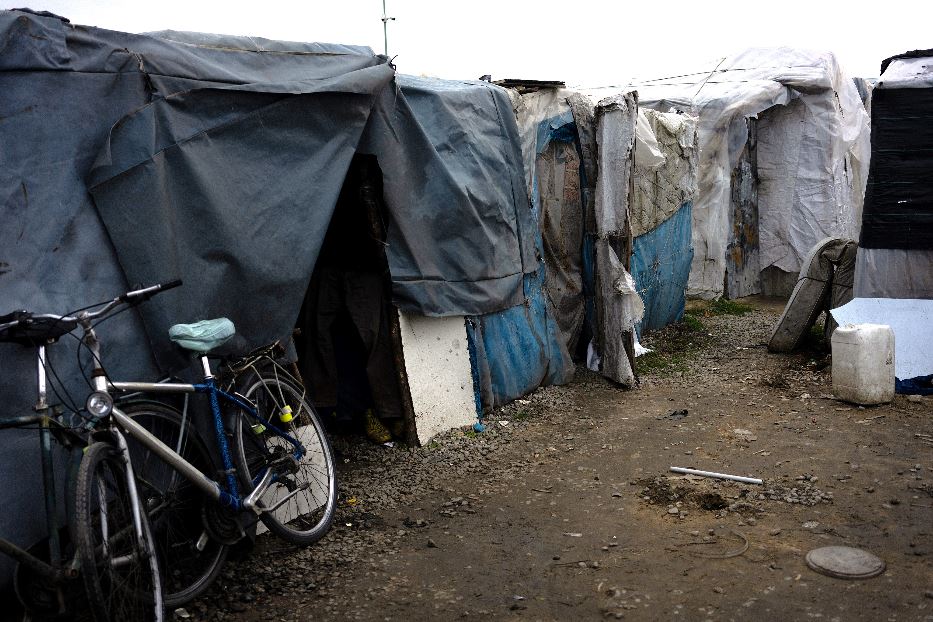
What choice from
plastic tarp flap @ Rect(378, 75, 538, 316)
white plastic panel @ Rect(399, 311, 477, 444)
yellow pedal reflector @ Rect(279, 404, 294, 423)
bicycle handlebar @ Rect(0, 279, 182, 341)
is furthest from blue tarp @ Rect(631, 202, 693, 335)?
bicycle handlebar @ Rect(0, 279, 182, 341)

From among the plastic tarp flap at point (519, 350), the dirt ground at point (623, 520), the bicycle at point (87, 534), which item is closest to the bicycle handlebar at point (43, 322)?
the bicycle at point (87, 534)

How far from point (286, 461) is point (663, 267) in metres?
6.37

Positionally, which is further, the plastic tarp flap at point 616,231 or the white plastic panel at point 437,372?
the plastic tarp flap at point 616,231

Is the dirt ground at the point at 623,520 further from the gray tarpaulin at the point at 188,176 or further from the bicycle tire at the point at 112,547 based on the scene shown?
the gray tarpaulin at the point at 188,176

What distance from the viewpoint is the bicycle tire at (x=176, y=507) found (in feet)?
11.7

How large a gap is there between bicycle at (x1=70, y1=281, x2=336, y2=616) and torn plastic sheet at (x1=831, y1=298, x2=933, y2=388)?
4984 mm

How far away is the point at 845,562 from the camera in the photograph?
3.81 m

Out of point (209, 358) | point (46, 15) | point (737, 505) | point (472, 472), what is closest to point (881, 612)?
point (737, 505)

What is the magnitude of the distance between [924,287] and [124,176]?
6.84 m

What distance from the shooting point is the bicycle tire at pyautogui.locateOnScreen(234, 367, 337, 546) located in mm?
4090

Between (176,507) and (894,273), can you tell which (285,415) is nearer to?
(176,507)

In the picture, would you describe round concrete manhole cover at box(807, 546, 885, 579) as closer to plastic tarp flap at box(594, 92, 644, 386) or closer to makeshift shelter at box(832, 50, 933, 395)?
plastic tarp flap at box(594, 92, 644, 386)

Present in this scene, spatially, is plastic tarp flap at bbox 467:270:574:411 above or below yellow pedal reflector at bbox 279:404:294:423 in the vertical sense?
below

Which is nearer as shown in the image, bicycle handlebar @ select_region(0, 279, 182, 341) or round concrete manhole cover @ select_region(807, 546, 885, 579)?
bicycle handlebar @ select_region(0, 279, 182, 341)
